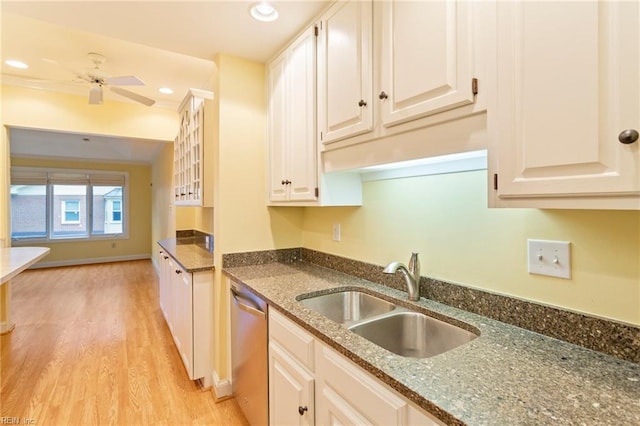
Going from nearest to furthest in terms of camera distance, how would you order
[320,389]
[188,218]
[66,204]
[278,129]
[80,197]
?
[320,389] < [278,129] < [188,218] < [66,204] < [80,197]

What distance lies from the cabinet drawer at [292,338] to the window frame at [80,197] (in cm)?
746

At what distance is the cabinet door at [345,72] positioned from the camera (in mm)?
1309

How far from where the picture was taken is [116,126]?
370 centimetres

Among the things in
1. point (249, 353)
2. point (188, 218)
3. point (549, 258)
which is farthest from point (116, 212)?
point (549, 258)

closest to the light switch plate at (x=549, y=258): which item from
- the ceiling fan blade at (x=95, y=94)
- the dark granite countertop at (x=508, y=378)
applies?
the dark granite countertop at (x=508, y=378)

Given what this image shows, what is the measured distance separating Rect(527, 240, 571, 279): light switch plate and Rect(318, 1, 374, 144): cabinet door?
751 millimetres

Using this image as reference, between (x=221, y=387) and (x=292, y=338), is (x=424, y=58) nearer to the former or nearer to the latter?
(x=292, y=338)

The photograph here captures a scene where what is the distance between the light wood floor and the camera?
1.96m

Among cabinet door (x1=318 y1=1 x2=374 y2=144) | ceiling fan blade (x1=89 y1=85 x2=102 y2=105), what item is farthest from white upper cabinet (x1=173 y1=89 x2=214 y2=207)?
cabinet door (x1=318 y1=1 x2=374 y2=144)

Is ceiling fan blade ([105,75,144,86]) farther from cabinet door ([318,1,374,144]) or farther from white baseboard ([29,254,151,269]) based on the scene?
white baseboard ([29,254,151,269])

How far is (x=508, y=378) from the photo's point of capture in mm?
789

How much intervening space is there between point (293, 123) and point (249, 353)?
1339mm

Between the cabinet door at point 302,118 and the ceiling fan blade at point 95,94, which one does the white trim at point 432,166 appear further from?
the ceiling fan blade at point 95,94

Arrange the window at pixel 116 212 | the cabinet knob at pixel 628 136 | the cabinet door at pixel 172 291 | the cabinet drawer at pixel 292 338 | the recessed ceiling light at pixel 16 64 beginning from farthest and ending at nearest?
the window at pixel 116 212
the recessed ceiling light at pixel 16 64
the cabinet door at pixel 172 291
the cabinet drawer at pixel 292 338
the cabinet knob at pixel 628 136
